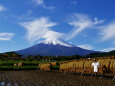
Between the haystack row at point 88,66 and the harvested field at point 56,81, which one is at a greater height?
the haystack row at point 88,66

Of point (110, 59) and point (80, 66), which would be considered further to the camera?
point (80, 66)

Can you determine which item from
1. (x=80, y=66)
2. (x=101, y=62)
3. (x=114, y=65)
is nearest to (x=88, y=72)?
(x=80, y=66)

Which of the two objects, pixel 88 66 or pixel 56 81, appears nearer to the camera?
pixel 56 81

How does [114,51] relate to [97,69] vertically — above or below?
above

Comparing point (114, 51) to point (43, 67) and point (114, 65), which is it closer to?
point (43, 67)

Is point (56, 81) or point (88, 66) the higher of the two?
point (88, 66)

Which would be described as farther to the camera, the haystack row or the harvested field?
the haystack row

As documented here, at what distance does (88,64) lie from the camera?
3105 cm

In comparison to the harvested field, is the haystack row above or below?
above

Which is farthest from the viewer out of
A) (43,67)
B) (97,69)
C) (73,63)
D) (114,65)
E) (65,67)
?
(43,67)

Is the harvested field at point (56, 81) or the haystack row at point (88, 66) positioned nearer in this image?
the harvested field at point (56, 81)

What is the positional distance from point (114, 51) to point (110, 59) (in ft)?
347

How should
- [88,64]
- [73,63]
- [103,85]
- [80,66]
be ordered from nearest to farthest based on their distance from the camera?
1. [103,85]
2. [88,64]
3. [80,66]
4. [73,63]

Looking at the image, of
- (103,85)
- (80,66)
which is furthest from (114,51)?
(103,85)
